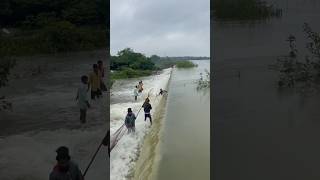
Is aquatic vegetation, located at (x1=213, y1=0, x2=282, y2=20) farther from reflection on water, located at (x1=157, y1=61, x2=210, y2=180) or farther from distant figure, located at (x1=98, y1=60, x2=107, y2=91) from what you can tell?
reflection on water, located at (x1=157, y1=61, x2=210, y2=180)

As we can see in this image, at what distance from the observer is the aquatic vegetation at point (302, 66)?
4.86 m

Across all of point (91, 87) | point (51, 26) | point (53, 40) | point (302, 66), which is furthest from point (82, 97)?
point (302, 66)

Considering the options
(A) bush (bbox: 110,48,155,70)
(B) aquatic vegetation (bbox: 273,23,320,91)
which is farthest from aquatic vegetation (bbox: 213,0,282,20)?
(A) bush (bbox: 110,48,155,70)

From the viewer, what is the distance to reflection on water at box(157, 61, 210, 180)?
8.99 metres

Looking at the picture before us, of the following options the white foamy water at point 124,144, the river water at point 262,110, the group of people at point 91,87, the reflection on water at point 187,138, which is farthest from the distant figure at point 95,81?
the reflection on water at point 187,138

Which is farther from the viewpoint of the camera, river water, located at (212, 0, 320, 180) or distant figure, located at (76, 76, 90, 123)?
river water, located at (212, 0, 320, 180)

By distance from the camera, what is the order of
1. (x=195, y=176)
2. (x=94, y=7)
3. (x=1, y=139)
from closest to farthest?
(x=1, y=139)
(x=94, y=7)
(x=195, y=176)

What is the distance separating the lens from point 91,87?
4.70 m

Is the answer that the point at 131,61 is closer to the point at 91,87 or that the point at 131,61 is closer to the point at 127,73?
the point at 127,73

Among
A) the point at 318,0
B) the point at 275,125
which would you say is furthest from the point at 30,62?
the point at 318,0

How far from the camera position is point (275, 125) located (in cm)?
486

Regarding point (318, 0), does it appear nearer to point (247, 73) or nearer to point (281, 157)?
point (247, 73)

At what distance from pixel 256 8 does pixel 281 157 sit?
4.67ft

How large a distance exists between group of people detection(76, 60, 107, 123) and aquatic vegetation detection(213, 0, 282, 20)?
46.5 inches
